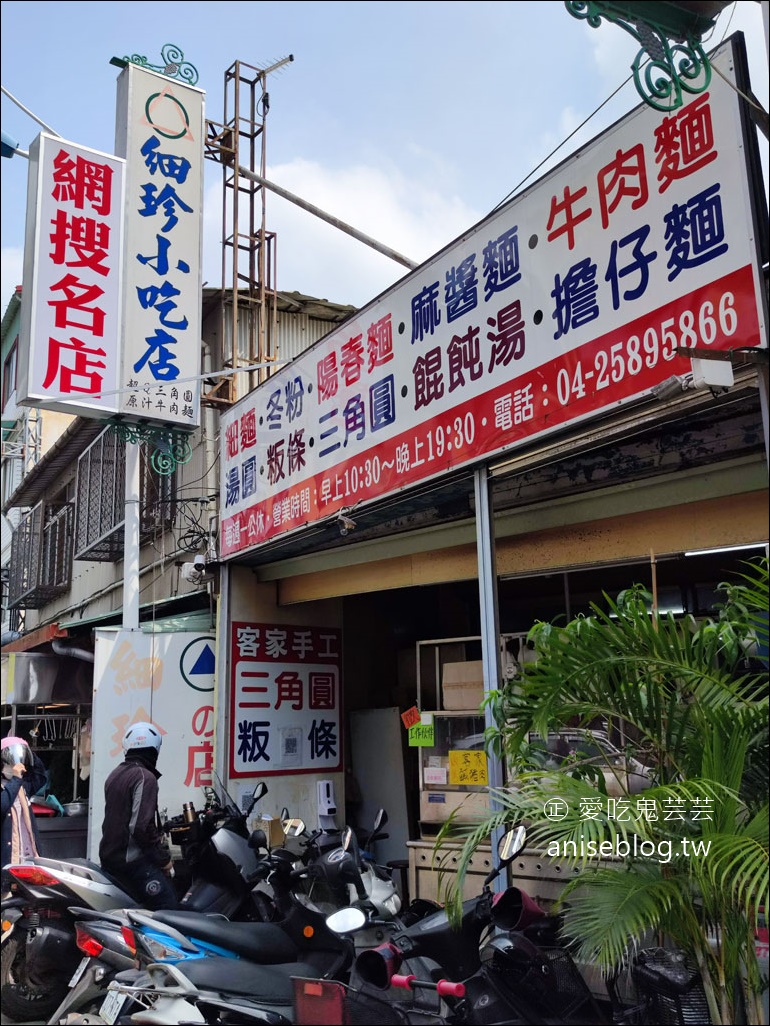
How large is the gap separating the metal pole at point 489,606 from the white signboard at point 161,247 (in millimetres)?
3489

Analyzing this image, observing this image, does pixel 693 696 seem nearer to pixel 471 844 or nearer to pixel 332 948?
pixel 471 844

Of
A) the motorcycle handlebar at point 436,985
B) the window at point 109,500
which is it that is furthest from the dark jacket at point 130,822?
the window at point 109,500

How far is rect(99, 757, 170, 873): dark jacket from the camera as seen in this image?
6.02 m

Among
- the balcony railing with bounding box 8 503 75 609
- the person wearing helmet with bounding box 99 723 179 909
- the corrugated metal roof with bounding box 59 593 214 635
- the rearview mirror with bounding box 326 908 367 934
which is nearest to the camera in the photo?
the rearview mirror with bounding box 326 908 367 934

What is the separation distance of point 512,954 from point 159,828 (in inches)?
126

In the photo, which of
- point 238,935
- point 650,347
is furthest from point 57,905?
point 650,347

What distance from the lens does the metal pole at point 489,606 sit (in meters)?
5.05

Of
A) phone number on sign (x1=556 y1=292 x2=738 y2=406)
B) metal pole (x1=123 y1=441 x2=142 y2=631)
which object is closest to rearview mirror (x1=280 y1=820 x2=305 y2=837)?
phone number on sign (x1=556 y1=292 x2=738 y2=406)

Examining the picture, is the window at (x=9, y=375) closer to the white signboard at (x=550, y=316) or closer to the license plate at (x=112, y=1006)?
the white signboard at (x=550, y=316)

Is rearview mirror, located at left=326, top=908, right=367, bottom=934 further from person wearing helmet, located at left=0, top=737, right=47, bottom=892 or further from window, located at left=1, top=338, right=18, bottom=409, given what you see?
window, located at left=1, top=338, right=18, bottom=409

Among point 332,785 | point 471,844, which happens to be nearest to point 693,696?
point 471,844

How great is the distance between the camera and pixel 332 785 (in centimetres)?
901

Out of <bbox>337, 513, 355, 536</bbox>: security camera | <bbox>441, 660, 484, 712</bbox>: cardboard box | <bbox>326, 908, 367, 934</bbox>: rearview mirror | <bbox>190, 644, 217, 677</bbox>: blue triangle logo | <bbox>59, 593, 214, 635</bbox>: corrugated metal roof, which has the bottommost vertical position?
<bbox>326, 908, 367, 934</bbox>: rearview mirror

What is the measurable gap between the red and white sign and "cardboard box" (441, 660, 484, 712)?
220 centimetres
